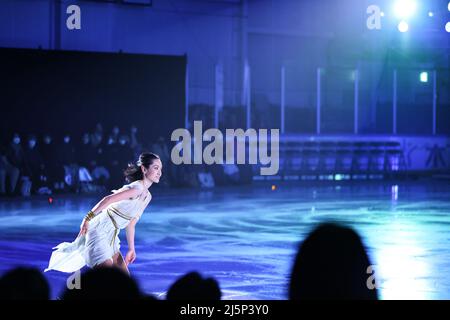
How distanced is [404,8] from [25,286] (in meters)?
21.5

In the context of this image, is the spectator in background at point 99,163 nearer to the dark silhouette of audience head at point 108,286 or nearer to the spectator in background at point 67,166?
the spectator in background at point 67,166

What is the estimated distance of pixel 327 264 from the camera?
3305 mm

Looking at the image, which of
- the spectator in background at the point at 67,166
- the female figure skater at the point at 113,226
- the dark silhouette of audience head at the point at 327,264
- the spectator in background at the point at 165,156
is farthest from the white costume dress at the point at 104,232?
the spectator in background at the point at 165,156

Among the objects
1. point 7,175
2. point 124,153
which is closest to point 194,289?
point 7,175

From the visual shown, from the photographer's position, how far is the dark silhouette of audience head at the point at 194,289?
3.52 m

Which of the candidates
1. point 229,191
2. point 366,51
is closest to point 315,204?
point 229,191

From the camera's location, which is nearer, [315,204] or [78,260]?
[78,260]

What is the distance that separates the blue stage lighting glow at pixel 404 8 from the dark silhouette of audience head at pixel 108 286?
21.1 meters

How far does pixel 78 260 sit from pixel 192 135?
15517 millimetres

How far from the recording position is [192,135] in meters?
21.5

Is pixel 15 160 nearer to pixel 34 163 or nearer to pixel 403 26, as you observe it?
pixel 34 163

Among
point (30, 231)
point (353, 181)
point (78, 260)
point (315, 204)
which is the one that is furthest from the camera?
point (353, 181)

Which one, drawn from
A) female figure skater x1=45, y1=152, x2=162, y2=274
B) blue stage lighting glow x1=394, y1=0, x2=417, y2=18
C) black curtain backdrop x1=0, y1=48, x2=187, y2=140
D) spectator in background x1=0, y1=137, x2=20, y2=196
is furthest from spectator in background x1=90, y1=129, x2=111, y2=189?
female figure skater x1=45, y1=152, x2=162, y2=274
